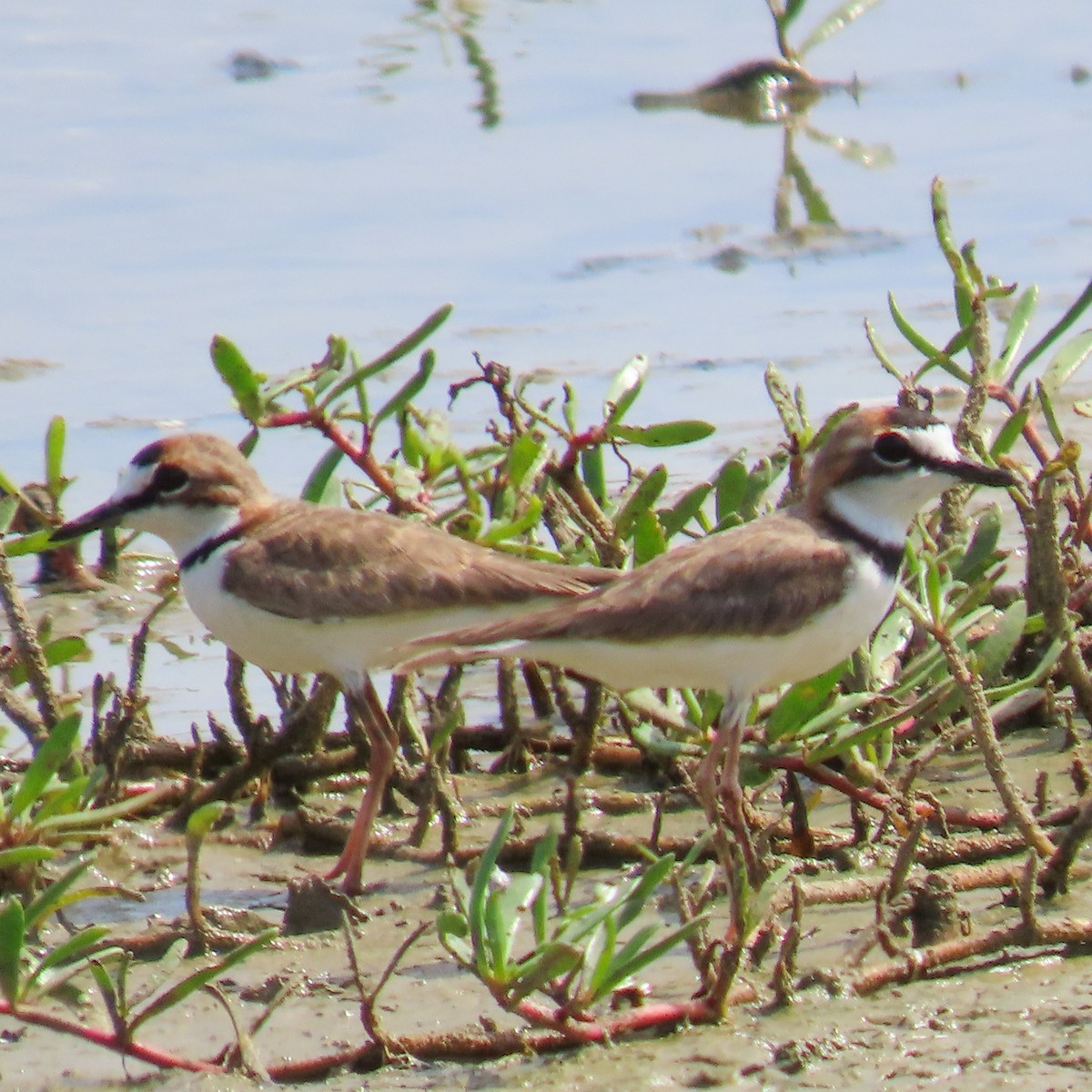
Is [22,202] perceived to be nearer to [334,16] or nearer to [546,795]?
[334,16]

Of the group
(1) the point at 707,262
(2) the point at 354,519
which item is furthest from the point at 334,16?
(2) the point at 354,519

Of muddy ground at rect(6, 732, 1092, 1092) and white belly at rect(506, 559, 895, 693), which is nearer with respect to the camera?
muddy ground at rect(6, 732, 1092, 1092)

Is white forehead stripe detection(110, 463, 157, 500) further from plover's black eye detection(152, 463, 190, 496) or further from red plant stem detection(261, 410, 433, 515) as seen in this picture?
red plant stem detection(261, 410, 433, 515)

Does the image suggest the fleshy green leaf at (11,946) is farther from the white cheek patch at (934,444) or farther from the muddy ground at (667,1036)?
the white cheek patch at (934,444)

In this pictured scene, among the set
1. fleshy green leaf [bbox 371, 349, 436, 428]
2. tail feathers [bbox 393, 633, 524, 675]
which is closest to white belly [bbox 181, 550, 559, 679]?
tail feathers [bbox 393, 633, 524, 675]

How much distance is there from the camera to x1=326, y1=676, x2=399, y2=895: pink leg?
5.41 metres

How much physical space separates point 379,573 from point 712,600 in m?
0.98

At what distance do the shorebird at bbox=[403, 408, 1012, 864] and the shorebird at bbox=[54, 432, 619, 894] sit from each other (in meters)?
0.29

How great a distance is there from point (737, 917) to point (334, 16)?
39.6 ft

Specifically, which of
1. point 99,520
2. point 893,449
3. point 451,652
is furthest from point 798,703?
point 99,520

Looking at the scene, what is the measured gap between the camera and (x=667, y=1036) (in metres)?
4.22

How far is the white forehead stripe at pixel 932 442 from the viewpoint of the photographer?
525cm

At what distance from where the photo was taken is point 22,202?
11.8m

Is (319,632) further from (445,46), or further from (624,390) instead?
(445,46)
